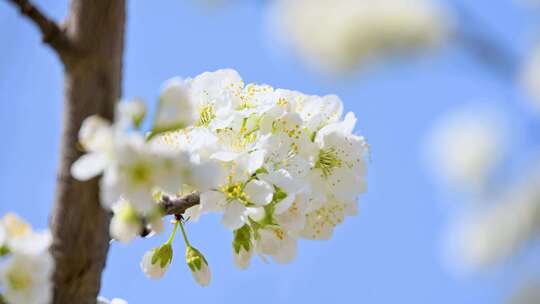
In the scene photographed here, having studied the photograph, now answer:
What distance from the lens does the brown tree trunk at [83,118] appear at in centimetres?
43

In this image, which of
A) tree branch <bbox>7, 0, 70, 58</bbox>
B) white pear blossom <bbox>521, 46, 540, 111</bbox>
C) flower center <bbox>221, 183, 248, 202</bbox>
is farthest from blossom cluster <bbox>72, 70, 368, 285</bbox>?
white pear blossom <bbox>521, 46, 540, 111</bbox>

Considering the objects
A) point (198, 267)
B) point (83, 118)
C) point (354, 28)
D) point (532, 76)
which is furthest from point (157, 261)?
point (354, 28)

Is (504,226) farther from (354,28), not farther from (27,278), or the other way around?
(27,278)

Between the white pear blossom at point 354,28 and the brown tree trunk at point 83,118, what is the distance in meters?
3.38

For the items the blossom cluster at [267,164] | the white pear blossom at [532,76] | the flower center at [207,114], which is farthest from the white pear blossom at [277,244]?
the white pear blossom at [532,76]

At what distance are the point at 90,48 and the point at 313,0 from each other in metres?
3.77

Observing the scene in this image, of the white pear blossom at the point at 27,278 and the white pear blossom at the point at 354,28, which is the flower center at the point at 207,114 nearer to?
the white pear blossom at the point at 27,278

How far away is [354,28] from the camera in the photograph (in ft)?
12.8

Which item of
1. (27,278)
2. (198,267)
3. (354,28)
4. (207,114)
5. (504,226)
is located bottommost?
(27,278)

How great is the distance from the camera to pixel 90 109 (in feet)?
1.40

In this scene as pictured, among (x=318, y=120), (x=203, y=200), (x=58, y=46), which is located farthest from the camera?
(x=318, y=120)

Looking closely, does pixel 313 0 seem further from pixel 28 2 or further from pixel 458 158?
pixel 28 2

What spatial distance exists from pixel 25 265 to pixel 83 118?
0.08 metres

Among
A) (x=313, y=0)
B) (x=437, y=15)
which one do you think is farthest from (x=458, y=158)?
(x=313, y=0)
